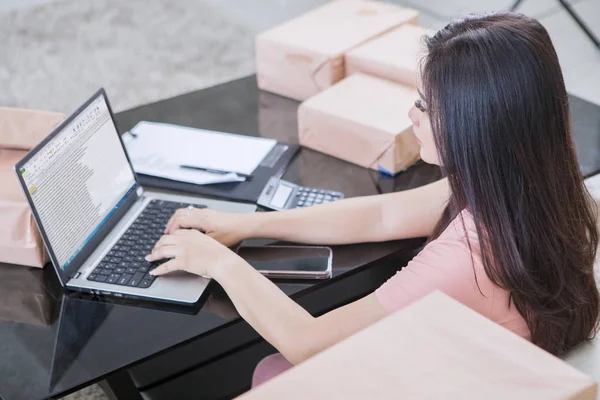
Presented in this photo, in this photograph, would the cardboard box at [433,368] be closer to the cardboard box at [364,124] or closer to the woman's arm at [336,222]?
the woman's arm at [336,222]

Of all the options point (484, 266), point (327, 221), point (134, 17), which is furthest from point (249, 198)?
point (134, 17)

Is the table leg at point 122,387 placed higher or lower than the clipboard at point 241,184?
lower

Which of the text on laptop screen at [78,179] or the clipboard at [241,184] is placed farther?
the clipboard at [241,184]

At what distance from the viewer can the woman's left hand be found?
4.00ft

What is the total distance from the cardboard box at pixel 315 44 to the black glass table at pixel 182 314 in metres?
0.06

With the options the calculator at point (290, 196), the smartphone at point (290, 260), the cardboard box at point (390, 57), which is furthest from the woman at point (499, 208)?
the cardboard box at point (390, 57)

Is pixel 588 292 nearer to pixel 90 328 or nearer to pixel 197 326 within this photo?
pixel 197 326

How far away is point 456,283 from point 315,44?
3.08 ft

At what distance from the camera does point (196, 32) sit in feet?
12.1

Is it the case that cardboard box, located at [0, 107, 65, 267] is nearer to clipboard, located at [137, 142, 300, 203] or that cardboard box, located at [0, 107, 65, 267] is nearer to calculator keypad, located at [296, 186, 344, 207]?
clipboard, located at [137, 142, 300, 203]

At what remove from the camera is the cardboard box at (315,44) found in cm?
181

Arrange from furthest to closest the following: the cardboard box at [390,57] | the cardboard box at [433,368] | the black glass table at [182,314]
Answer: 1. the cardboard box at [390,57]
2. the black glass table at [182,314]
3. the cardboard box at [433,368]

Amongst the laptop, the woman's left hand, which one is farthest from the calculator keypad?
the woman's left hand

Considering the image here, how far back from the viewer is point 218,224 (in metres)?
1.36
